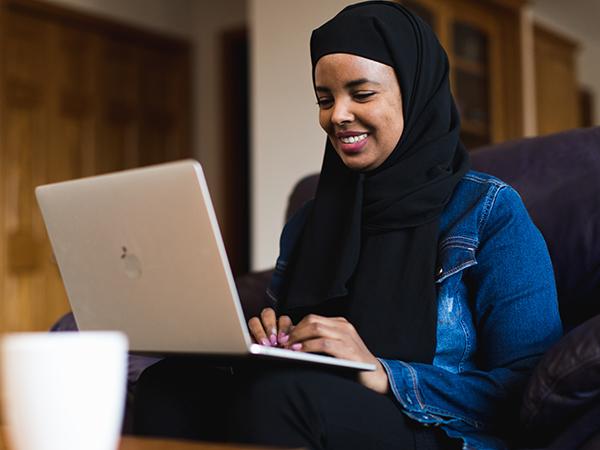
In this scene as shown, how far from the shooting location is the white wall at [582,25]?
5.80 meters

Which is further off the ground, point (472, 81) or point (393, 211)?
point (472, 81)

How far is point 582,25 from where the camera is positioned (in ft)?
20.8

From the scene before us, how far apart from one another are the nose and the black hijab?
9 cm

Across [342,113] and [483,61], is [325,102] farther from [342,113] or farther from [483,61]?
[483,61]

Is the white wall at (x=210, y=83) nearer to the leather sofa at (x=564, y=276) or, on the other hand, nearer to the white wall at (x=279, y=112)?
the white wall at (x=279, y=112)

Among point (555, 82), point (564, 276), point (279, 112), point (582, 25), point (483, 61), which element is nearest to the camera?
point (564, 276)

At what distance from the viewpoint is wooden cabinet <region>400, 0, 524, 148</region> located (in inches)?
183

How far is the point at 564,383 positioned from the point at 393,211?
16.9 inches

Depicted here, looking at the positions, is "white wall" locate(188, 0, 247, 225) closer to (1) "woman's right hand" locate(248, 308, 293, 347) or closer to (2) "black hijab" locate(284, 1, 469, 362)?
(2) "black hijab" locate(284, 1, 469, 362)

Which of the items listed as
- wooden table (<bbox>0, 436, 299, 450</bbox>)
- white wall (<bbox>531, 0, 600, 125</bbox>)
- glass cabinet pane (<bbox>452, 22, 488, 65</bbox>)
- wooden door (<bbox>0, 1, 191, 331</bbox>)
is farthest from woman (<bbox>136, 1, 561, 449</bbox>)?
white wall (<bbox>531, 0, 600, 125</bbox>)

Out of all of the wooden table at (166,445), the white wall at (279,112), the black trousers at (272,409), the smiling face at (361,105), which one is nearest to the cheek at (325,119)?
the smiling face at (361,105)

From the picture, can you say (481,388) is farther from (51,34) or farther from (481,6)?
(481,6)

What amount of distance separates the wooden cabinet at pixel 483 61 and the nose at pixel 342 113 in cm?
299

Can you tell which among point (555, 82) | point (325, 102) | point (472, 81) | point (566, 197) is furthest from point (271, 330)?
point (555, 82)
